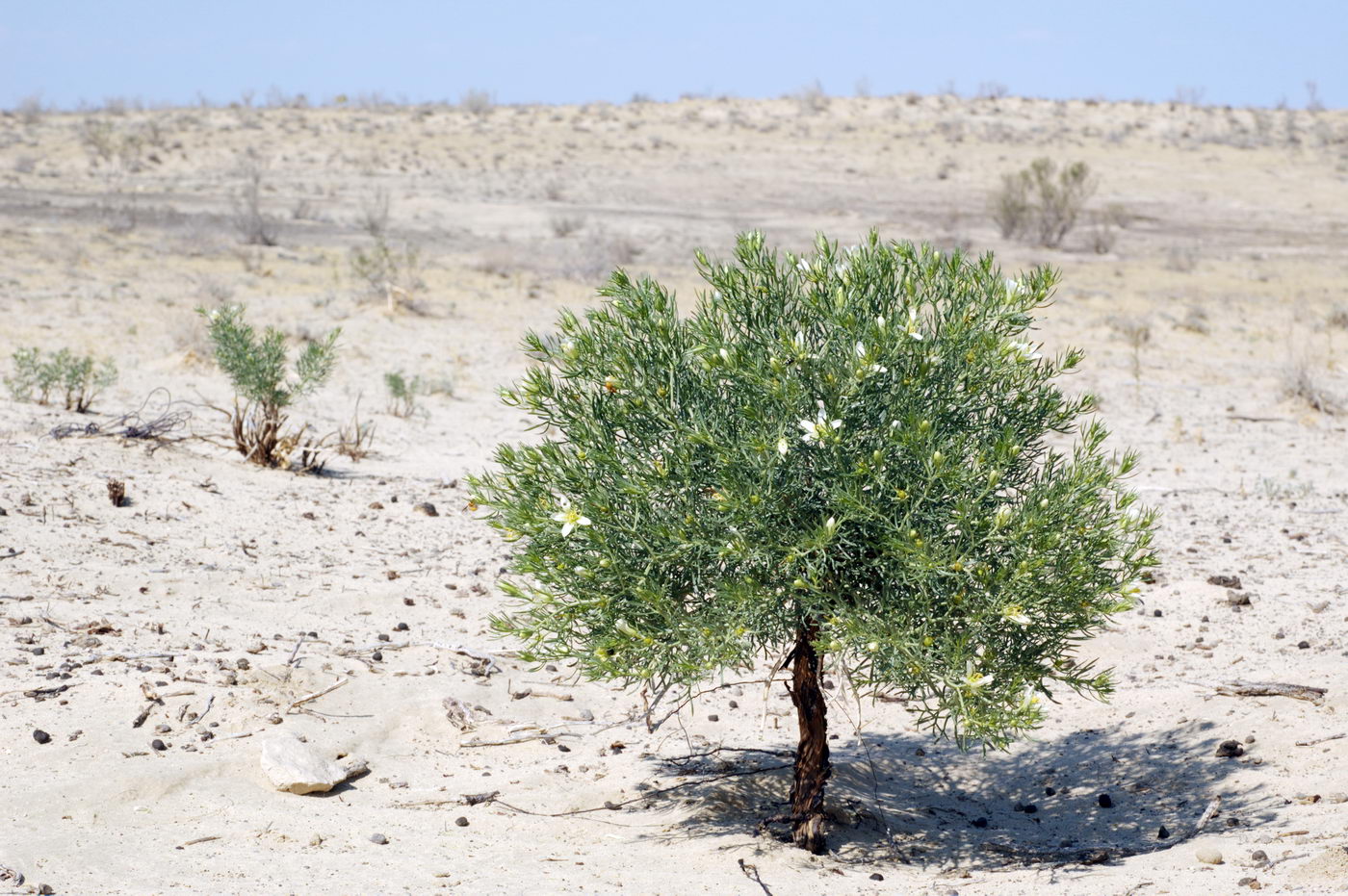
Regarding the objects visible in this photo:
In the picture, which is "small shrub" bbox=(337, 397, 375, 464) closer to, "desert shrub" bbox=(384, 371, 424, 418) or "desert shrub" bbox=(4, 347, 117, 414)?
"desert shrub" bbox=(384, 371, 424, 418)

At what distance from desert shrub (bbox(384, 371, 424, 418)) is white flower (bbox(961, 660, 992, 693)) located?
325 inches

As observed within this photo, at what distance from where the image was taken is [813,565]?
3.75 metres

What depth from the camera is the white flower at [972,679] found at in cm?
351

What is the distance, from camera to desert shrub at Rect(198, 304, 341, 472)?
845 cm

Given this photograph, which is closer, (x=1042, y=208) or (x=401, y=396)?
(x=401, y=396)

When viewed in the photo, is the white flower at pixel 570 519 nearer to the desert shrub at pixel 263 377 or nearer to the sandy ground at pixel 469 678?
the sandy ground at pixel 469 678

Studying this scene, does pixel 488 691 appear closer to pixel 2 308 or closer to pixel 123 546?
pixel 123 546

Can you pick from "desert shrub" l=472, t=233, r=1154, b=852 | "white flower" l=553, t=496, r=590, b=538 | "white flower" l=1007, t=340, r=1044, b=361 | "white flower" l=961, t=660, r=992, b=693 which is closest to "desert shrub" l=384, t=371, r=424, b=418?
"desert shrub" l=472, t=233, r=1154, b=852

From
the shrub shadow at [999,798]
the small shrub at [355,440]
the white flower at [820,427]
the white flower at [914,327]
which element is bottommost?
the shrub shadow at [999,798]

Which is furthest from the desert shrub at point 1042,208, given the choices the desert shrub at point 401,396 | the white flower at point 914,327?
the white flower at point 914,327

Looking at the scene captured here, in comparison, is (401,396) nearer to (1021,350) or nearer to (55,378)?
(55,378)

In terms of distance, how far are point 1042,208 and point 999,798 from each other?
21878mm

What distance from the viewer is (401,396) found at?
439 inches

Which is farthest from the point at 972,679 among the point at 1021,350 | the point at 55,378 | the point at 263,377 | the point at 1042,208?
the point at 1042,208
